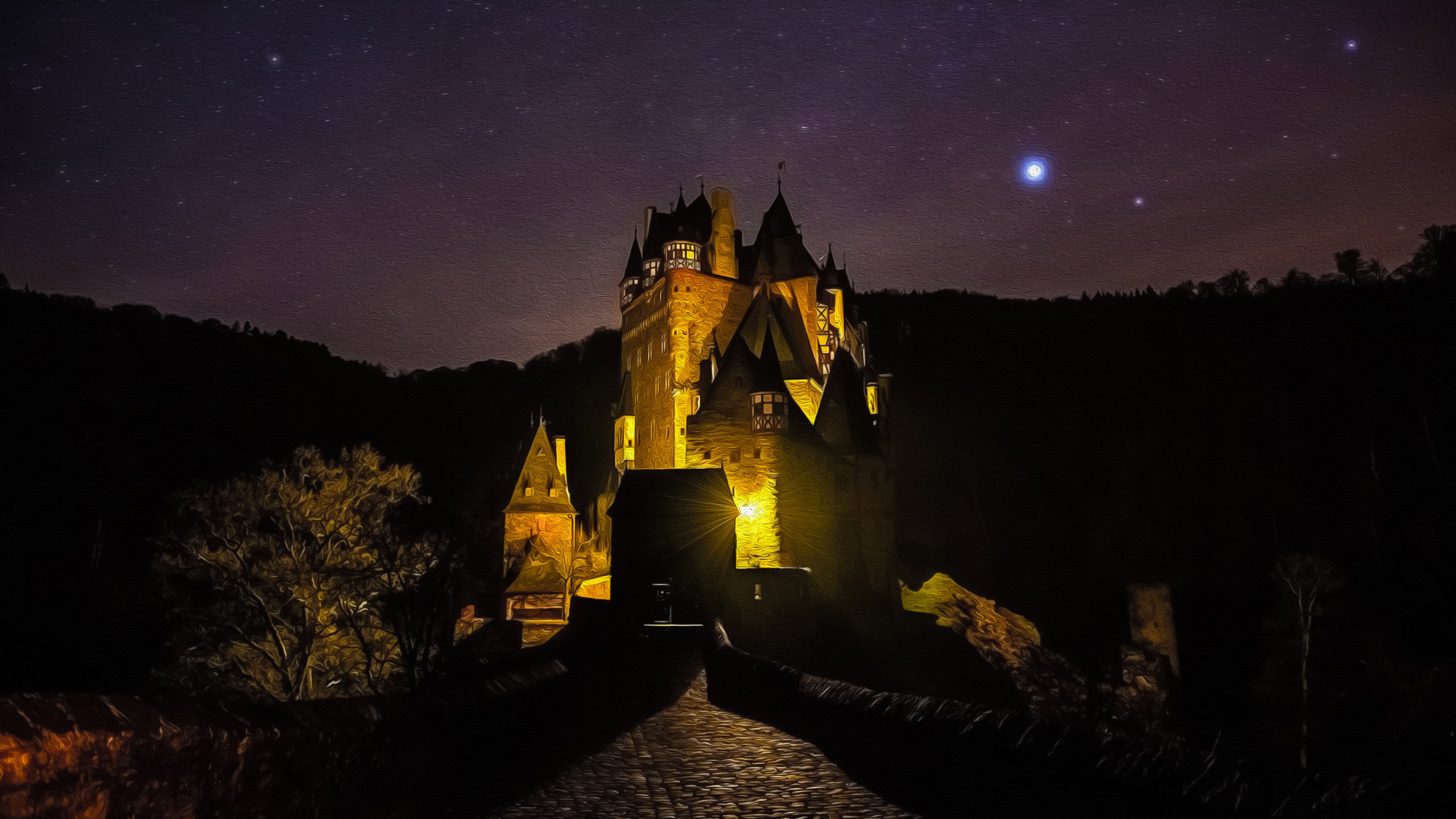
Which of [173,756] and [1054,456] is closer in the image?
[173,756]

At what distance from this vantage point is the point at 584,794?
6723mm

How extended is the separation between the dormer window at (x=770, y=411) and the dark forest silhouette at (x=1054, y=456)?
42.6 ft

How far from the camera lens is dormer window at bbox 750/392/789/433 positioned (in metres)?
33.6

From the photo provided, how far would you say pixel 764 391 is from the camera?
3406cm

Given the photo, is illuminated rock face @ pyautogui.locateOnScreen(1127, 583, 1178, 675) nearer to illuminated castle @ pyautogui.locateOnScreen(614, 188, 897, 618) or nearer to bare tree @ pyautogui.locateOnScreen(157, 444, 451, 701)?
illuminated castle @ pyautogui.locateOnScreen(614, 188, 897, 618)

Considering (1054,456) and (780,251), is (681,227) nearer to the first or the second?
(780,251)

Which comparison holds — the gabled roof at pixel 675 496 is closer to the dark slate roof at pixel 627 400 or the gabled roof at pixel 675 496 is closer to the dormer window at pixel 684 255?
the dark slate roof at pixel 627 400

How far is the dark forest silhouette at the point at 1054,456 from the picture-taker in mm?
38875

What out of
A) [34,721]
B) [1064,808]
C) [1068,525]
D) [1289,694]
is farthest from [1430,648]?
[34,721]

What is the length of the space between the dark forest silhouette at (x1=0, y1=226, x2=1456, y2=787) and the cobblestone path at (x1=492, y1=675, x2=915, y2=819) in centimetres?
2363

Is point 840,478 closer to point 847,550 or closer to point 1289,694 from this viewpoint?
point 847,550

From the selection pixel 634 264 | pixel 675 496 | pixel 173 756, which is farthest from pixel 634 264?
pixel 173 756

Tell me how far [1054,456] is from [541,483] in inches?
1925

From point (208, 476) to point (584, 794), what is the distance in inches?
2070
